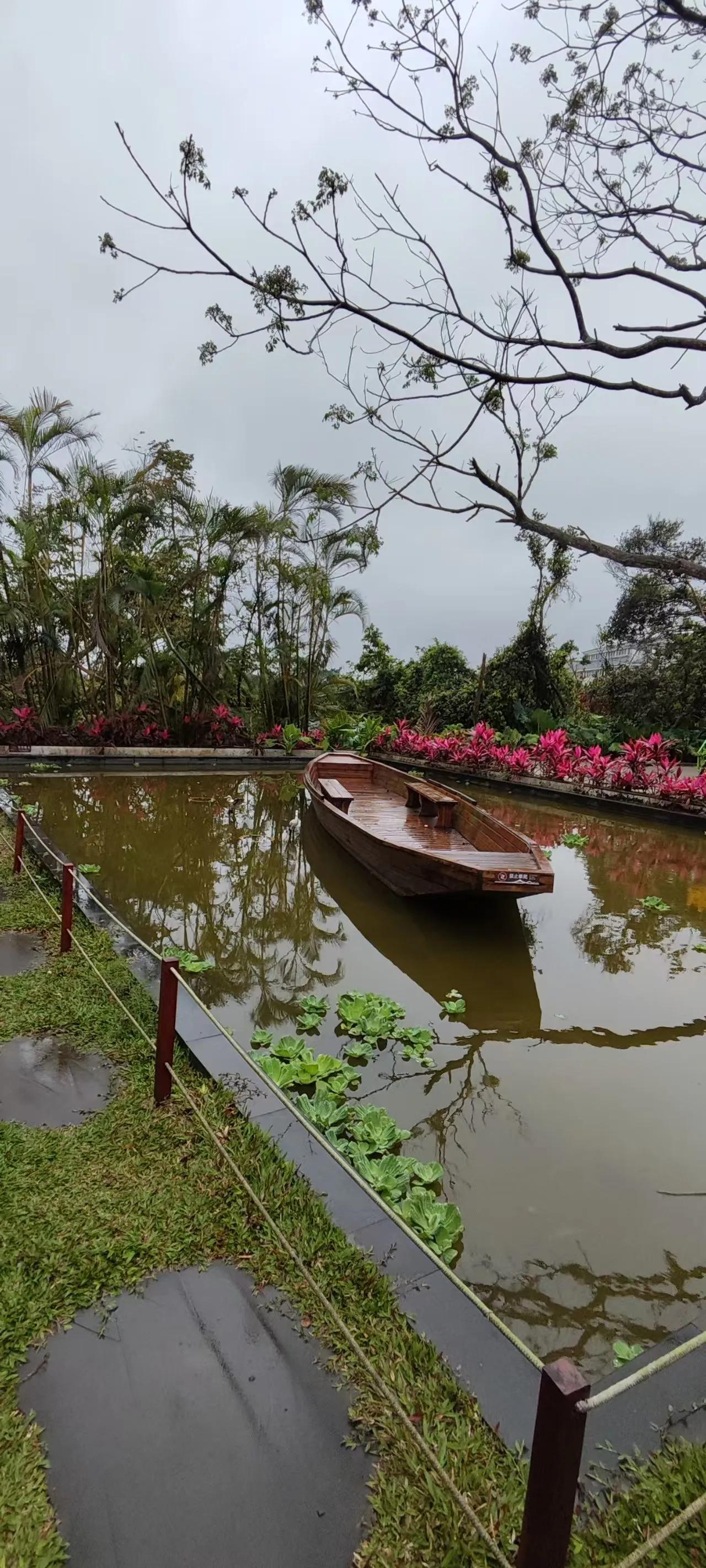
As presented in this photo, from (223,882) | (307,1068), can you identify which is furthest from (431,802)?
(307,1068)

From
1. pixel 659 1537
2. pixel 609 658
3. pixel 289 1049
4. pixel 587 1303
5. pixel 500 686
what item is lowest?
pixel 587 1303

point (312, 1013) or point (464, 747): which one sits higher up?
point (464, 747)

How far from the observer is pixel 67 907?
3484 millimetres

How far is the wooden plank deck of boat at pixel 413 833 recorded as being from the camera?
4270 millimetres

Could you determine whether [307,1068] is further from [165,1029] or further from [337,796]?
[337,796]

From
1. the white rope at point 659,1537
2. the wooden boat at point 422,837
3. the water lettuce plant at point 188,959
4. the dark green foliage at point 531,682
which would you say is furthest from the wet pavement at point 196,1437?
the dark green foliage at point 531,682

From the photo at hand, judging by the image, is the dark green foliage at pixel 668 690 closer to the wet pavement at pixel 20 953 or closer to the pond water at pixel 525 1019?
the pond water at pixel 525 1019

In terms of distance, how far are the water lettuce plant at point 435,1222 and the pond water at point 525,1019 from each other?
5 centimetres

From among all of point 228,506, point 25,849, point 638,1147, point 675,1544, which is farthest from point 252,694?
point 675,1544

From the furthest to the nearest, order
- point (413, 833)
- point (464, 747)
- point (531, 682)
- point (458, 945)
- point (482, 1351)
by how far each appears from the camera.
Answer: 1. point (531, 682)
2. point (464, 747)
3. point (413, 833)
4. point (458, 945)
5. point (482, 1351)

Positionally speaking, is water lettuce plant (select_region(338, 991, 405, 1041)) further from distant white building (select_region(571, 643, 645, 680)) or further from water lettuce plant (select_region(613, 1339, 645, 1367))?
distant white building (select_region(571, 643, 645, 680))

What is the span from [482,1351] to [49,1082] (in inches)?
65.0

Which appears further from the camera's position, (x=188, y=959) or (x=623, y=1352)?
(x=188, y=959)

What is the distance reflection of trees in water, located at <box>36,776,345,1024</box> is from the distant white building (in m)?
9.85
